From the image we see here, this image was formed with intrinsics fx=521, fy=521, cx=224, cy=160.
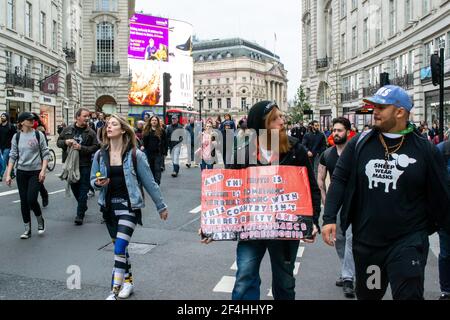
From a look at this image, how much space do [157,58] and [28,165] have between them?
47.2 meters

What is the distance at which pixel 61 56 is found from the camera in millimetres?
44594

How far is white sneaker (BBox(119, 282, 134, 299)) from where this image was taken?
488 cm

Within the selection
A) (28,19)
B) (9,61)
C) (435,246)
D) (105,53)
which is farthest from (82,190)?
(105,53)

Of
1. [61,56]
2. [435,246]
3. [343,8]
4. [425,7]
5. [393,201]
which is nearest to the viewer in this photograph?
[393,201]

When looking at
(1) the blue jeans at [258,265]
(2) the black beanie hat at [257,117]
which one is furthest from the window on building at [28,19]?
(1) the blue jeans at [258,265]

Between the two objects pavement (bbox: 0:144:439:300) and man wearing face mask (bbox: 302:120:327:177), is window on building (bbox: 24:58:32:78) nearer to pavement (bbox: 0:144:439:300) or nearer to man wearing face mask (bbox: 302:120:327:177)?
man wearing face mask (bbox: 302:120:327:177)

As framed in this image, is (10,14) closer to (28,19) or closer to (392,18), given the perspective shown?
(28,19)

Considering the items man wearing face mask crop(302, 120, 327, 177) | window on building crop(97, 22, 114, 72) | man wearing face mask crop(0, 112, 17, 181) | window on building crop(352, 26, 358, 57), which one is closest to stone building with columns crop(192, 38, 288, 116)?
window on building crop(97, 22, 114, 72)

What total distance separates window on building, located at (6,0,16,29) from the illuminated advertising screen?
56.1 ft

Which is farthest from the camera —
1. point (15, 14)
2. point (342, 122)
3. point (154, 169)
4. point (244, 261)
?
point (15, 14)

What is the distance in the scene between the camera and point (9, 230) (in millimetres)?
8086
